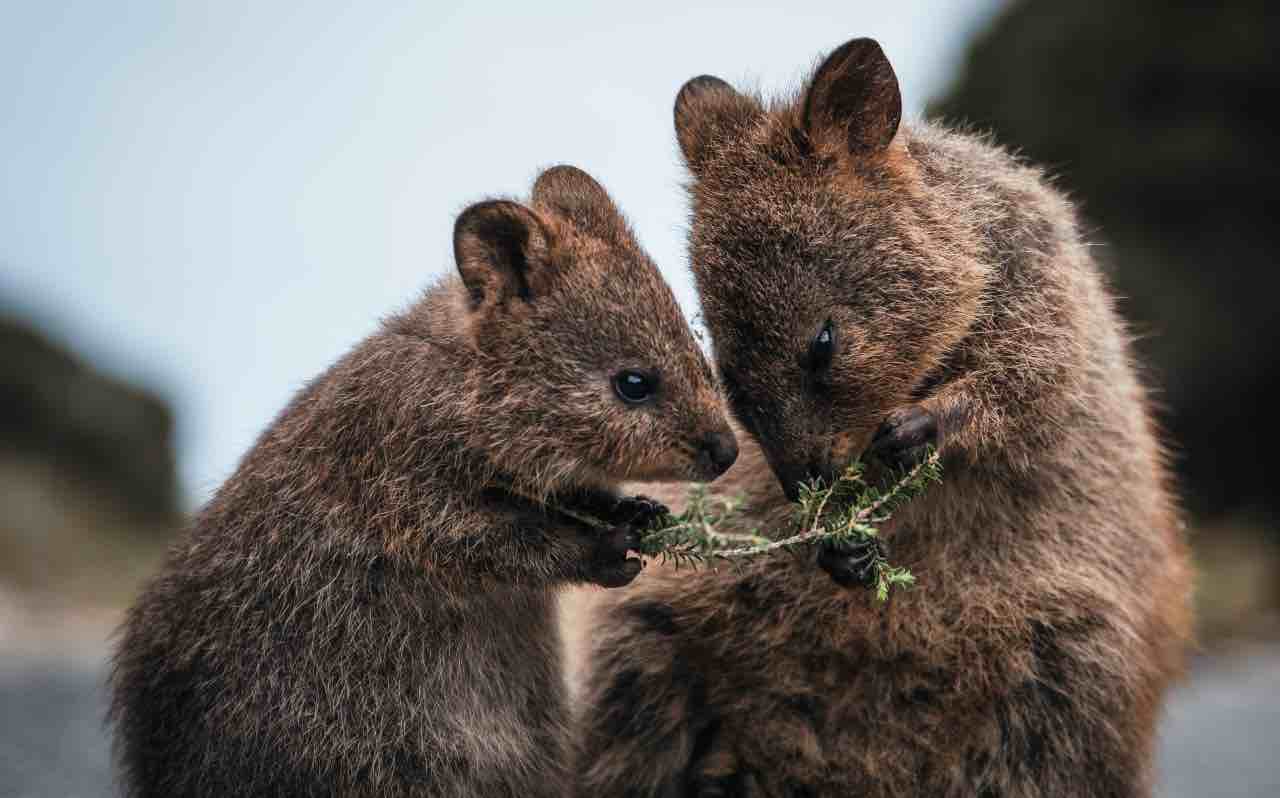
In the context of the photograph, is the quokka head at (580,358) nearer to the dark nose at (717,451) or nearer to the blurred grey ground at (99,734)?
the dark nose at (717,451)

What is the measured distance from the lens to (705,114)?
6.17 meters

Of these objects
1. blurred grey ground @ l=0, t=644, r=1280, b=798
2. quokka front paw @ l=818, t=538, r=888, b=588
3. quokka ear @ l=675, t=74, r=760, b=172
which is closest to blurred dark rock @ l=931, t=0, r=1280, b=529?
blurred grey ground @ l=0, t=644, r=1280, b=798

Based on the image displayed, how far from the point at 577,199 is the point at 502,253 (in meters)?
0.49

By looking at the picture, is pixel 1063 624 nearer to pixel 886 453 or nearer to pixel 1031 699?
pixel 1031 699

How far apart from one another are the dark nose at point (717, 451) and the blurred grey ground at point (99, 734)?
3250 mm

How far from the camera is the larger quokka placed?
5508mm

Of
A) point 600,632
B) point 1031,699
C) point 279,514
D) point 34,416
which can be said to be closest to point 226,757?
point 279,514

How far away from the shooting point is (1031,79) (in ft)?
62.6

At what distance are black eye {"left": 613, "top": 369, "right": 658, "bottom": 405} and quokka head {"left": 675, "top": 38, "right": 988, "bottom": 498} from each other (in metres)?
0.40

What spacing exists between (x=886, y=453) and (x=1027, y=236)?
1490 millimetres

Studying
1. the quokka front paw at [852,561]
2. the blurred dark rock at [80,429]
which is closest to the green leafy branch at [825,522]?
the quokka front paw at [852,561]

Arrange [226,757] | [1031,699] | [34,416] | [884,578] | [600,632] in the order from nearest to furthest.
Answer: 1. [226,757]
2. [884,578]
3. [1031,699]
4. [600,632]
5. [34,416]

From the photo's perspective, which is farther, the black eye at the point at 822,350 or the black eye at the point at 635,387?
the black eye at the point at 822,350

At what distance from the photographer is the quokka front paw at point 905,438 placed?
536 cm
